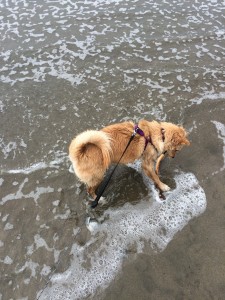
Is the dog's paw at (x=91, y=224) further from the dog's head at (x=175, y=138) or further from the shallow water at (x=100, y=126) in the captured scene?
the dog's head at (x=175, y=138)

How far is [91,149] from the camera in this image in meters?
3.94

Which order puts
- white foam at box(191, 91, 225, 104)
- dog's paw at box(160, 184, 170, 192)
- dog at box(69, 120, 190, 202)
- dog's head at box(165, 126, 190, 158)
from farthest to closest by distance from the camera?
white foam at box(191, 91, 225, 104) → dog's paw at box(160, 184, 170, 192) → dog's head at box(165, 126, 190, 158) → dog at box(69, 120, 190, 202)

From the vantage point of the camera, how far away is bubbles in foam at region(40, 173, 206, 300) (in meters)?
3.76

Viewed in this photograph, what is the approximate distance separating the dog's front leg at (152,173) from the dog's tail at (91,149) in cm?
93

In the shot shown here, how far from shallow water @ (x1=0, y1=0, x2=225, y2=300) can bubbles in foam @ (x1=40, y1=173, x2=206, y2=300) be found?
16 millimetres

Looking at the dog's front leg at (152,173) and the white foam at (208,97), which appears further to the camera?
the white foam at (208,97)

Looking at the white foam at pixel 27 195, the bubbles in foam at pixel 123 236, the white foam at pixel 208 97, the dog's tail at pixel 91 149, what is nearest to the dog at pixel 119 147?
the dog's tail at pixel 91 149

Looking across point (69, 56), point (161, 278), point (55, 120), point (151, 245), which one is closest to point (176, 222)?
point (151, 245)

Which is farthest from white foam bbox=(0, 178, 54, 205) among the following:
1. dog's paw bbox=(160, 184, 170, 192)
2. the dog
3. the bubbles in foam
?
dog's paw bbox=(160, 184, 170, 192)

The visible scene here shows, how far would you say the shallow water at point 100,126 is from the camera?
384cm

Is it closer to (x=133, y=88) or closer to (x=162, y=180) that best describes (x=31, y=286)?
(x=162, y=180)

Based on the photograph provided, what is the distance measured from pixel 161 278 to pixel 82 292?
1.07 metres

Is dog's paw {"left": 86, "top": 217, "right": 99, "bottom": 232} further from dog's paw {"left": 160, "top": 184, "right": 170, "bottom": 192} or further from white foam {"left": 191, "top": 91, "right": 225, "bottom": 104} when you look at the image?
white foam {"left": 191, "top": 91, "right": 225, "bottom": 104}

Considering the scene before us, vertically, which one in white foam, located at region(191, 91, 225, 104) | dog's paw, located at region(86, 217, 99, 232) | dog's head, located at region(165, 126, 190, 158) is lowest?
dog's paw, located at region(86, 217, 99, 232)
